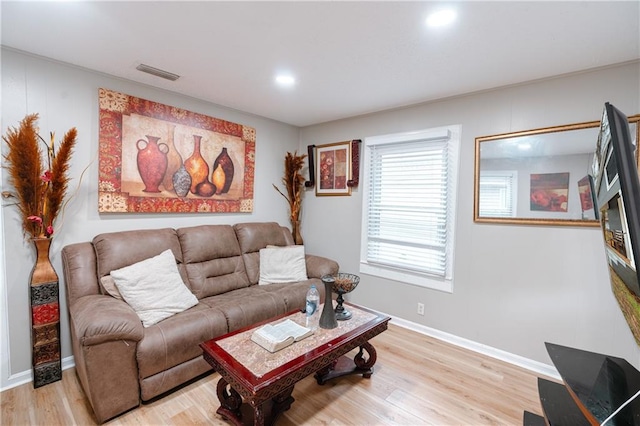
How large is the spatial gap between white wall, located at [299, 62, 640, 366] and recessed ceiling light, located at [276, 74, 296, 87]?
127 cm

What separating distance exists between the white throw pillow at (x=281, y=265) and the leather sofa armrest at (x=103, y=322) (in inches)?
55.4

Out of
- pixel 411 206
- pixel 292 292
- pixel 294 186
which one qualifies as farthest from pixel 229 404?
pixel 294 186

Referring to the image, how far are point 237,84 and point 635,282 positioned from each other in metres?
2.81

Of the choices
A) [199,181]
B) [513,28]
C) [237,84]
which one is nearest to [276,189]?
[199,181]

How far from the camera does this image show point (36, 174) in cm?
202

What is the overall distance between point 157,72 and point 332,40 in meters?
1.55

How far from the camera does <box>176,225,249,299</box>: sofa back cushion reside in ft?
8.99

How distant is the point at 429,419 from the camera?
1.82m

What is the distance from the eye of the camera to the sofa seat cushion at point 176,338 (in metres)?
Result: 1.83

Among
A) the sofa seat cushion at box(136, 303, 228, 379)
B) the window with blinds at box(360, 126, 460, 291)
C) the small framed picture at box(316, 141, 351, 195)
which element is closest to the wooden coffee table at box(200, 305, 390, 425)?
the sofa seat cushion at box(136, 303, 228, 379)

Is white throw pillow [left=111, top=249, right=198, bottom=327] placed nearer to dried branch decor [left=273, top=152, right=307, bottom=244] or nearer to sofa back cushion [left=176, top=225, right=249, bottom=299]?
sofa back cushion [left=176, top=225, right=249, bottom=299]

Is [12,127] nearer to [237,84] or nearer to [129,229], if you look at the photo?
[129,229]

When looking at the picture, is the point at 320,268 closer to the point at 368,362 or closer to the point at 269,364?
the point at 368,362

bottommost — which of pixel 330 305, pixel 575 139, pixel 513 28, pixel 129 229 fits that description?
pixel 330 305
